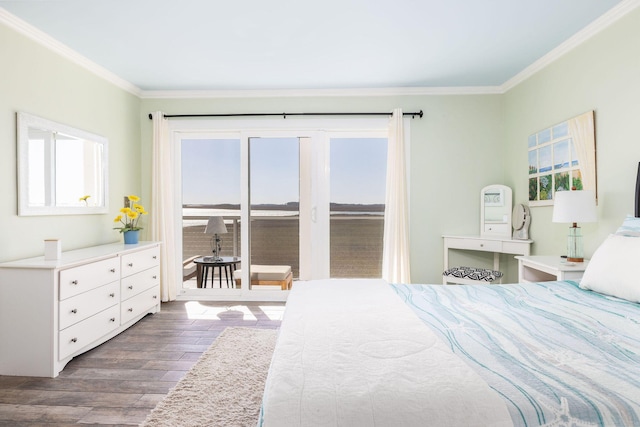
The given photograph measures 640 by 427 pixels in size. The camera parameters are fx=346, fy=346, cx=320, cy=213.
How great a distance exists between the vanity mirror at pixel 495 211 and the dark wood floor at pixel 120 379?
267 centimetres

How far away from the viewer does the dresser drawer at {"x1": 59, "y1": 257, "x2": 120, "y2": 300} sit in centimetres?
249

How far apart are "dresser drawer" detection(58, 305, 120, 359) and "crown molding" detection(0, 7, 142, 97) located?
2330mm

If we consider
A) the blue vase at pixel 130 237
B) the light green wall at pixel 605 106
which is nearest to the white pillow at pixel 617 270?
the light green wall at pixel 605 106

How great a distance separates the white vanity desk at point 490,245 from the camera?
11.9 feet

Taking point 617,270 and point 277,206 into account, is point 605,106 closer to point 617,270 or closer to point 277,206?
point 617,270

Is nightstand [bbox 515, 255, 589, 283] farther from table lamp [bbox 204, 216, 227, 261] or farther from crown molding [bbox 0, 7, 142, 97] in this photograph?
crown molding [bbox 0, 7, 142, 97]

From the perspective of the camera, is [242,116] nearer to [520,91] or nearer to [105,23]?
[105,23]

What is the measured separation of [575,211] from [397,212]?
1.83m

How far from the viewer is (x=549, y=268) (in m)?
2.59

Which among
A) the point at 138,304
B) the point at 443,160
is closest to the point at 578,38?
the point at 443,160

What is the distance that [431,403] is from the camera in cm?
92

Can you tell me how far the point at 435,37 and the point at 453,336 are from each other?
2572 mm

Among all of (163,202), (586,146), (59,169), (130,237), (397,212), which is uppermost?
(586,146)

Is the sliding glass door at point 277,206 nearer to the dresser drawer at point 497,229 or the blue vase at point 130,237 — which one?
the blue vase at point 130,237
